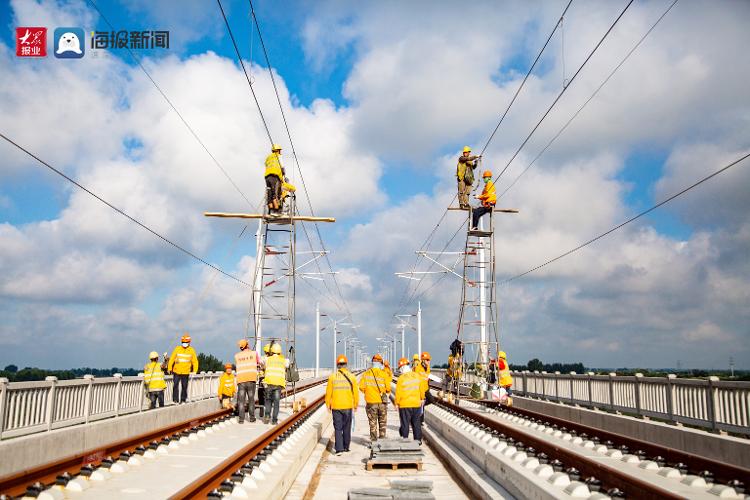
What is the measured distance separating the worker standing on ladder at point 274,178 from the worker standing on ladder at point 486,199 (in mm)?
7371

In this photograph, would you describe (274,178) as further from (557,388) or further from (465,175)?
(557,388)

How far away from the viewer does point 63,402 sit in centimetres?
1265

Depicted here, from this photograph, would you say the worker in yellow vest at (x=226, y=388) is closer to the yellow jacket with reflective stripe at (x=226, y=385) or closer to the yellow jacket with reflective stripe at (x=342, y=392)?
the yellow jacket with reflective stripe at (x=226, y=385)

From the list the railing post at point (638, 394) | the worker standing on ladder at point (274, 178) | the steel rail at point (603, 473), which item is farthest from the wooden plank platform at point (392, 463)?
the worker standing on ladder at point (274, 178)

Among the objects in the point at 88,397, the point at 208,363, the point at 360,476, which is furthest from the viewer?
the point at 208,363

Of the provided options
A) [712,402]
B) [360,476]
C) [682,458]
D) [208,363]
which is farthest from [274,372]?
[208,363]

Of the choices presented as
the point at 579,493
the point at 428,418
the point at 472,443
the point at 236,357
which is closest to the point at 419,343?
the point at 428,418

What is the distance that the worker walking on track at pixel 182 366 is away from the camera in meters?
18.9

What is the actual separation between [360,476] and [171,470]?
10.6ft

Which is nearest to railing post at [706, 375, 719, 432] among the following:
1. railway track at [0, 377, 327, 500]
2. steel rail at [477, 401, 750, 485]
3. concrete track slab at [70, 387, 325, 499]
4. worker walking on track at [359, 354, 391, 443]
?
steel rail at [477, 401, 750, 485]

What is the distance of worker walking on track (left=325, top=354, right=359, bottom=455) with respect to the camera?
13.8 m

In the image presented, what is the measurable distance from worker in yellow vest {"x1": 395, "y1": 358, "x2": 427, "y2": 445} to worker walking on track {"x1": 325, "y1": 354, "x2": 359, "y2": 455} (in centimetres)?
152

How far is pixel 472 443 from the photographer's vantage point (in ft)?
41.5

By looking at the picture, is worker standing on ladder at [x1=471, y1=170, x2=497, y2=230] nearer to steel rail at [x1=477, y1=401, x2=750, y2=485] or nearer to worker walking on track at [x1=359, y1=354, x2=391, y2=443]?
steel rail at [x1=477, y1=401, x2=750, y2=485]
